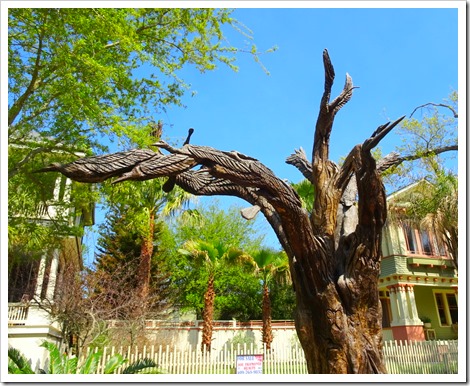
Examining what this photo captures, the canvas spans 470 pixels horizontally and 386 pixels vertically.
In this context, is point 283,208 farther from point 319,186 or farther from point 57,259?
point 57,259

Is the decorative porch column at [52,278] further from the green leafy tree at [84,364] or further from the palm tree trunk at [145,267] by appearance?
the green leafy tree at [84,364]

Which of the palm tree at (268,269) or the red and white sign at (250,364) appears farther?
the palm tree at (268,269)

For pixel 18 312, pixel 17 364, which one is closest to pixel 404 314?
pixel 18 312

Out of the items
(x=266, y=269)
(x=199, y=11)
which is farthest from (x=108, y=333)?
(x=199, y=11)

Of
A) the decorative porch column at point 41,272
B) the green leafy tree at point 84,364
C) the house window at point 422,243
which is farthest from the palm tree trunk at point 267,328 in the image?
the decorative porch column at point 41,272

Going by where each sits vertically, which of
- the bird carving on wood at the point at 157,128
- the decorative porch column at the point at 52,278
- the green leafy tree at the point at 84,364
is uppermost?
the bird carving on wood at the point at 157,128

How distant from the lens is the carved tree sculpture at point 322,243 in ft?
12.1

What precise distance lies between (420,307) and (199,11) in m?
19.7

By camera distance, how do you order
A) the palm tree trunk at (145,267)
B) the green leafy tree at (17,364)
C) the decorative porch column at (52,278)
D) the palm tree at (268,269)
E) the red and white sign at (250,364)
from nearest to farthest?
the red and white sign at (250,364), the green leafy tree at (17,364), the decorative porch column at (52,278), the palm tree trunk at (145,267), the palm tree at (268,269)

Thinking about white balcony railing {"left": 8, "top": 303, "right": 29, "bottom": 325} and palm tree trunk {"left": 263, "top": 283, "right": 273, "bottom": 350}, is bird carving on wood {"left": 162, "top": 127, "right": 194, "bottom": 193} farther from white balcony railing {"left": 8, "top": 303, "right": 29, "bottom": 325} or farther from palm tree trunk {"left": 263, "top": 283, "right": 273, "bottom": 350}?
palm tree trunk {"left": 263, "top": 283, "right": 273, "bottom": 350}

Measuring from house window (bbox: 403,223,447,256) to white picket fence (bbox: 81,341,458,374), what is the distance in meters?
8.49

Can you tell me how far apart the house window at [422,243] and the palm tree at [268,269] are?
7837 millimetres

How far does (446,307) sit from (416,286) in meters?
2.24

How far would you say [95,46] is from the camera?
7.50 meters
